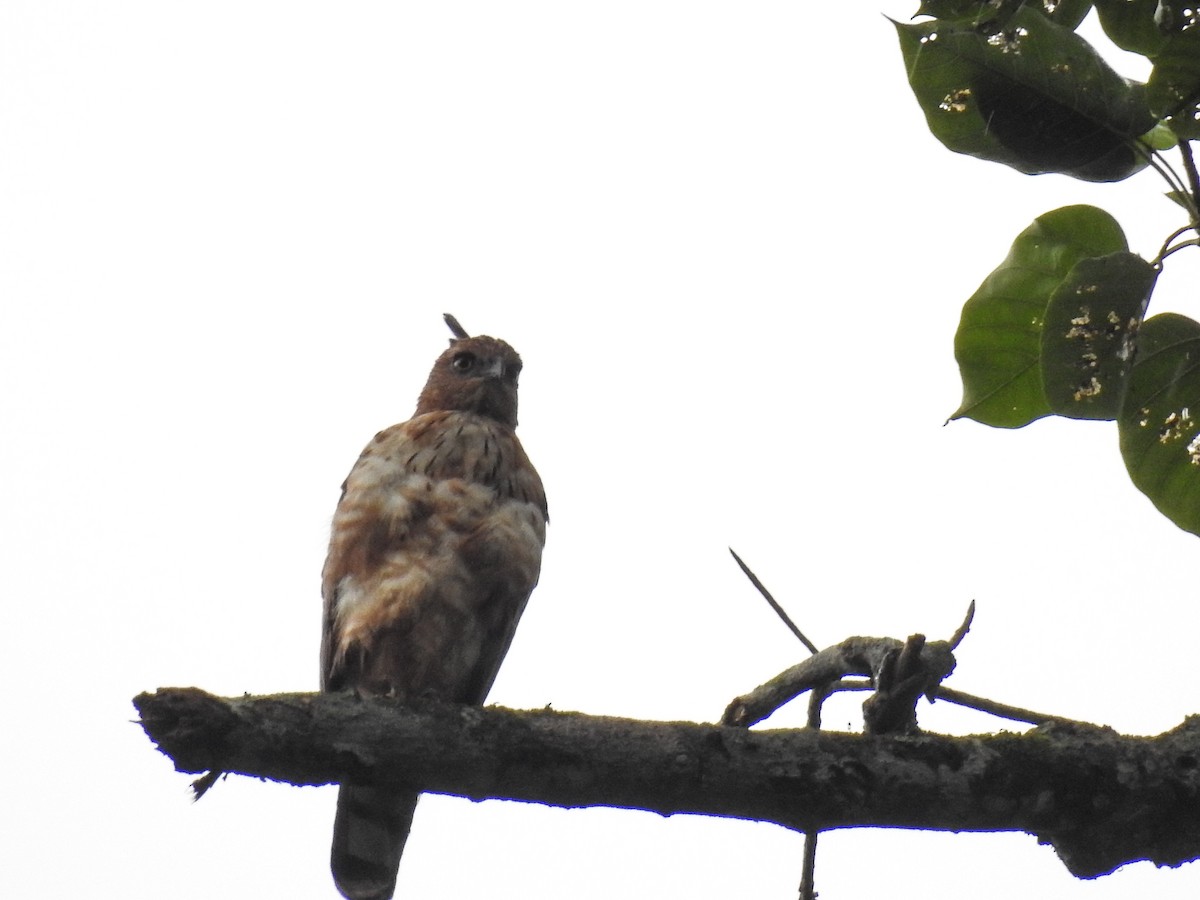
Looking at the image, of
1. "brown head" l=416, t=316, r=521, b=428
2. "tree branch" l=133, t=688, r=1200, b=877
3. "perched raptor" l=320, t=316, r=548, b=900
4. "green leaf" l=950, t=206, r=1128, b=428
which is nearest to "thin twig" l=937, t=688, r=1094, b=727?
"tree branch" l=133, t=688, r=1200, b=877

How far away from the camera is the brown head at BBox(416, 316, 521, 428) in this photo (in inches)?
236

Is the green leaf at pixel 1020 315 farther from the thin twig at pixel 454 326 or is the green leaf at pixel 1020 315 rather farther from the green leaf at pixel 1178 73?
the thin twig at pixel 454 326

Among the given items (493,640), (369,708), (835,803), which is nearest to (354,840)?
(493,640)

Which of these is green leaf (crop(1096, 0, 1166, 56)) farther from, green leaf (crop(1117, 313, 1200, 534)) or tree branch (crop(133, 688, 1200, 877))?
tree branch (crop(133, 688, 1200, 877))

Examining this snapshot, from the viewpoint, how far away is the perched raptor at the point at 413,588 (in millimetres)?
4727

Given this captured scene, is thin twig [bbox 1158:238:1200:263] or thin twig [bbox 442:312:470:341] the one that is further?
thin twig [bbox 442:312:470:341]

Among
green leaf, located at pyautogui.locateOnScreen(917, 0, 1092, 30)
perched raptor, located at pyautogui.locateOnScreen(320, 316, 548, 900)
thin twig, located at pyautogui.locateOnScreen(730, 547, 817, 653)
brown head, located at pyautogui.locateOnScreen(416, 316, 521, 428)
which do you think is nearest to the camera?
green leaf, located at pyautogui.locateOnScreen(917, 0, 1092, 30)

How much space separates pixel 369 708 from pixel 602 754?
55cm

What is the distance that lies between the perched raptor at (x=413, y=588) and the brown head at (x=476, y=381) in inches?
32.9

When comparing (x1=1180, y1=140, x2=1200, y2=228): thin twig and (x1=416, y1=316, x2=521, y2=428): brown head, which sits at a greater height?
(x1=416, y1=316, x2=521, y2=428): brown head

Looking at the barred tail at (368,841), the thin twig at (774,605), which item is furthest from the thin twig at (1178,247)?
the barred tail at (368,841)

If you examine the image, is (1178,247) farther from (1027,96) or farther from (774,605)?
(774,605)

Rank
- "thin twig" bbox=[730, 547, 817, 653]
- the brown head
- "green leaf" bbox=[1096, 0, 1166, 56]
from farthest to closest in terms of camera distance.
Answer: the brown head → "thin twig" bbox=[730, 547, 817, 653] → "green leaf" bbox=[1096, 0, 1166, 56]

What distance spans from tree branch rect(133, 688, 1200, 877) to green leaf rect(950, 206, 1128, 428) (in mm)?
782
